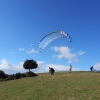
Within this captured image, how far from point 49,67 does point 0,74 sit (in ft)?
44.6

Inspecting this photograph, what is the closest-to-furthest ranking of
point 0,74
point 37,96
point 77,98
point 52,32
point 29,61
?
point 77,98 → point 37,96 → point 52,32 → point 0,74 → point 29,61

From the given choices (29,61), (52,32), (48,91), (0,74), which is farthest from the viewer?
(29,61)

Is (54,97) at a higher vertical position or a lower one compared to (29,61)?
lower

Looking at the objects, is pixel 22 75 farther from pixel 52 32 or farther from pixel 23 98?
pixel 23 98

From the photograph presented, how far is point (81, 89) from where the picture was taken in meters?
25.9

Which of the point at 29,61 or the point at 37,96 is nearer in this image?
the point at 37,96

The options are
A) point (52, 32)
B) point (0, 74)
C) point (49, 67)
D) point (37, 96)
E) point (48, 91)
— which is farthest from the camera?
point (0, 74)

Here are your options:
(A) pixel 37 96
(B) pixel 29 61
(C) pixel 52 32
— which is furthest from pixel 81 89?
(B) pixel 29 61

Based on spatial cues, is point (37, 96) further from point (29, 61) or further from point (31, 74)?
point (29, 61)

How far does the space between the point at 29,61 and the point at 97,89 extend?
2703 inches

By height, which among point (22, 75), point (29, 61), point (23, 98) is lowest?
point (23, 98)

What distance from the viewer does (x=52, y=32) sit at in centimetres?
4269

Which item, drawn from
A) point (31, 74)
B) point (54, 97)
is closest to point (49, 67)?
point (31, 74)

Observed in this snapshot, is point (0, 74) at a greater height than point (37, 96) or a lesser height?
greater
